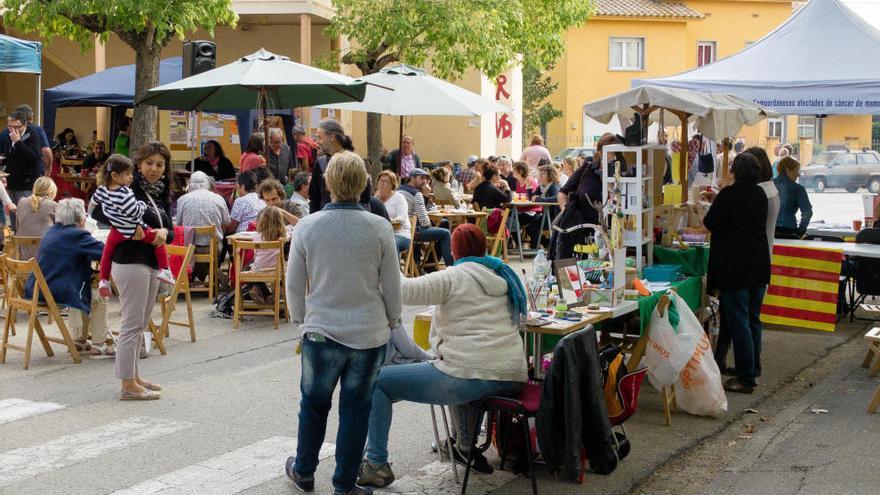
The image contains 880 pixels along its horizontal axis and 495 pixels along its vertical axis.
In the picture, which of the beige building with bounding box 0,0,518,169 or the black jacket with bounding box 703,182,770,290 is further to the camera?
the beige building with bounding box 0,0,518,169

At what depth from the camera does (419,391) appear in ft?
18.1

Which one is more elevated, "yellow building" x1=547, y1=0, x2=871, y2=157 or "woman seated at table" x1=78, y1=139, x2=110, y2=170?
"yellow building" x1=547, y1=0, x2=871, y2=157

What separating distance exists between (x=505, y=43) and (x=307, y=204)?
1160 centimetres

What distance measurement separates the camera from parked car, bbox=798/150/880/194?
37.6 m

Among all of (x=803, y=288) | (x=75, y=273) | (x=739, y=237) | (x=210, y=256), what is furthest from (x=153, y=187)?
(x=803, y=288)

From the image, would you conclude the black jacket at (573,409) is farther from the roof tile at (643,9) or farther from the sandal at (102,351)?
the roof tile at (643,9)

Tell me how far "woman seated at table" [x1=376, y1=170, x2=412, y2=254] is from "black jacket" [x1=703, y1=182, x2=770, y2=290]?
16.0ft

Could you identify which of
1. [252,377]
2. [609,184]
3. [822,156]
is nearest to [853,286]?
[609,184]

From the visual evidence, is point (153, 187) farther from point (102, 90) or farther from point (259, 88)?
point (102, 90)

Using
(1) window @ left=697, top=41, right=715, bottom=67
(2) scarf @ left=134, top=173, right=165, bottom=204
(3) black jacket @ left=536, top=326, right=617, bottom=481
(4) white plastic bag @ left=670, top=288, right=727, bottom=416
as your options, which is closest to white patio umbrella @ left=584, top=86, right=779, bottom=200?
(4) white plastic bag @ left=670, top=288, right=727, bottom=416

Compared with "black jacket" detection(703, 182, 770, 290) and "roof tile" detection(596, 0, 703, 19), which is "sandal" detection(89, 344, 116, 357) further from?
"roof tile" detection(596, 0, 703, 19)

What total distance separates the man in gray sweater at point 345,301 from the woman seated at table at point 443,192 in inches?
420

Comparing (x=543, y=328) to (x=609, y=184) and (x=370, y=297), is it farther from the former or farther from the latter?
(x=609, y=184)

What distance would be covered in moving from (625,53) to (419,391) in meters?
41.4
